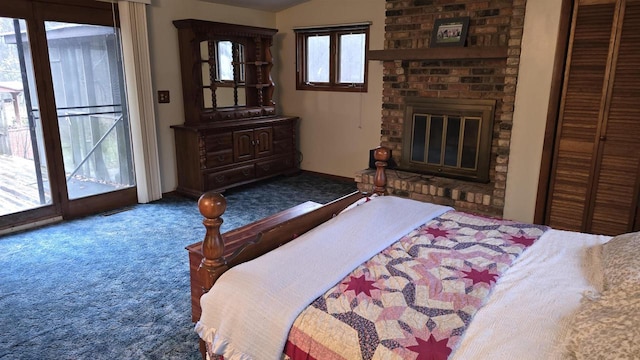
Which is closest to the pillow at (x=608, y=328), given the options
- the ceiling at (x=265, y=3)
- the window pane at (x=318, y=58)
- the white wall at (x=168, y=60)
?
the white wall at (x=168, y=60)

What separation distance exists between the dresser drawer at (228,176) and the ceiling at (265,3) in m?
1.96

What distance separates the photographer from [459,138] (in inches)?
157

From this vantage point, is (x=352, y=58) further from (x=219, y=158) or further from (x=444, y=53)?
(x=219, y=158)

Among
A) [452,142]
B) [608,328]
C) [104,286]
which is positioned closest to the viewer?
[608,328]

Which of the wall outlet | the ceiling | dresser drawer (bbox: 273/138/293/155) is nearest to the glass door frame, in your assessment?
the wall outlet

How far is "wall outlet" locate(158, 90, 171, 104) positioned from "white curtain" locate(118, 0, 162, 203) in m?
0.22

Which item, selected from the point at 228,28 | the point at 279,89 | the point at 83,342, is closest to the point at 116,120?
the point at 228,28

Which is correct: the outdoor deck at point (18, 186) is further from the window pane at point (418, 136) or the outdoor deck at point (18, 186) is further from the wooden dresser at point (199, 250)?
the window pane at point (418, 136)

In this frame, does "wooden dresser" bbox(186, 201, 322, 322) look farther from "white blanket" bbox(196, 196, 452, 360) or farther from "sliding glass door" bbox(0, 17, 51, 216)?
"sliding glass door" bbox(0, 17, 51, 216)

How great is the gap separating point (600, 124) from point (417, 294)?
2.44 m

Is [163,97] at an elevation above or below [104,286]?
above

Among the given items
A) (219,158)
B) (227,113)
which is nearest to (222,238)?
(219,158)

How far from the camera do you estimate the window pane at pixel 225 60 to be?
15.7 feet

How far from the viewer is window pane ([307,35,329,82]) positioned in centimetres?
530
